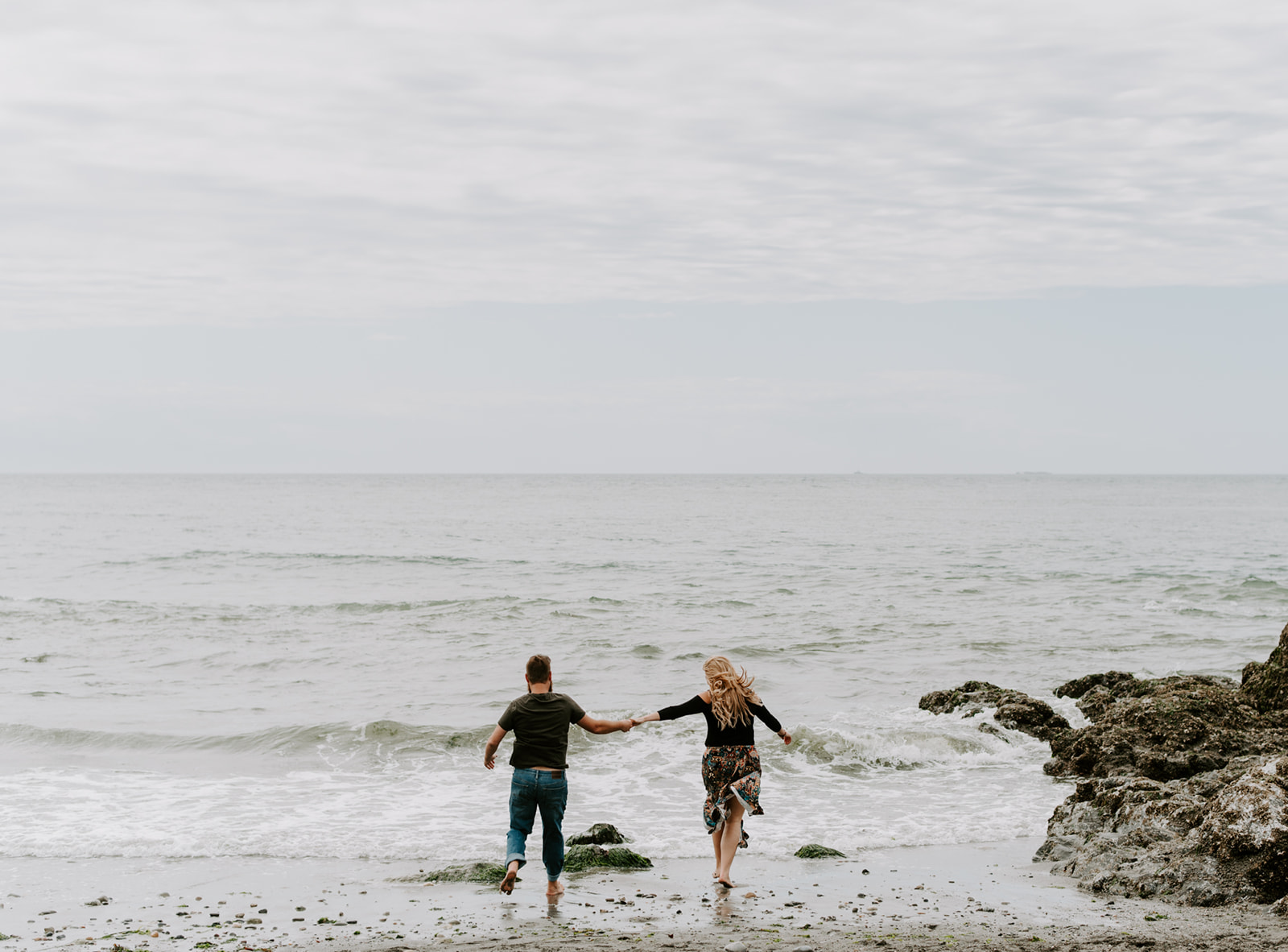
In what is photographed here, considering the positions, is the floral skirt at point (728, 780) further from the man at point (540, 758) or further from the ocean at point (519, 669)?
the ocean at point (519, 669)

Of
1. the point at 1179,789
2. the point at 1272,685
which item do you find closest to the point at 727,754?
the point at 1179,789

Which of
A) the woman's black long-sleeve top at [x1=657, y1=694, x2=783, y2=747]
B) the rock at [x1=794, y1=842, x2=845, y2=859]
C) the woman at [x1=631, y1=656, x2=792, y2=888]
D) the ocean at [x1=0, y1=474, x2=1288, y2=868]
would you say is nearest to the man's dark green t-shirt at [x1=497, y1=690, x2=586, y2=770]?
the woman at [x1=631, y1=656, x2=792, y2=888]

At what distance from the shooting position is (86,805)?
10977mm

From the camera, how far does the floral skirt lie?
27.0 ft

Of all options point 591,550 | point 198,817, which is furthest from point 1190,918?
point 591,550

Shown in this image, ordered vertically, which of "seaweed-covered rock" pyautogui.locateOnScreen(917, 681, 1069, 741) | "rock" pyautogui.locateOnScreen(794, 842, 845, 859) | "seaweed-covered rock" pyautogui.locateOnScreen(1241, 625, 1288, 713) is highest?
"seaweed-covered rock" pyautogui.locateOnScreen(1241, 625, 1288, 713)

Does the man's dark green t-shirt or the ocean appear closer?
the man's dark green t-shirt

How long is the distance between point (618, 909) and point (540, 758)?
1192 mm

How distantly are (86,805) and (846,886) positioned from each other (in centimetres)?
786

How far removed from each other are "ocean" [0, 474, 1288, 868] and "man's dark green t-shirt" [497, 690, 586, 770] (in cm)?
199

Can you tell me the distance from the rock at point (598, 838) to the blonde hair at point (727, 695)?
1.82m

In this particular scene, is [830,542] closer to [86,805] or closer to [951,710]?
[951,710]

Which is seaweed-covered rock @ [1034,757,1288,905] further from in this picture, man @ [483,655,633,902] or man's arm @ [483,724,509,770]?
man's arm @ [483,724,509,770]

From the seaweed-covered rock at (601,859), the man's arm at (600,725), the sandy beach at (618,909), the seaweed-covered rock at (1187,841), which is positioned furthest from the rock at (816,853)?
the man's arm at (600,725)
